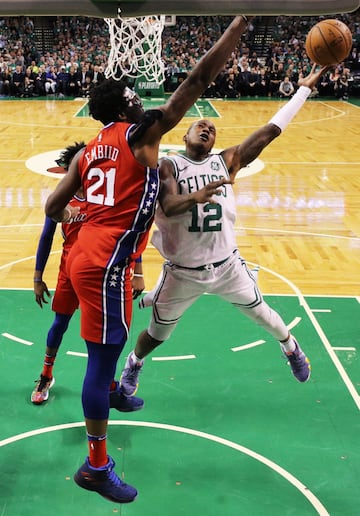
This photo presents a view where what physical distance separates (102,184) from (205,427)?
1803 millimetres

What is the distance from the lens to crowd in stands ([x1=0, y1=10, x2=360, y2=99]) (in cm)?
2272

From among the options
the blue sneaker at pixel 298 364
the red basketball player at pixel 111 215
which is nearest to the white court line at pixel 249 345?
the blue sneaker at pixel 298 364

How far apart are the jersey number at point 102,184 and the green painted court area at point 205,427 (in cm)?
153

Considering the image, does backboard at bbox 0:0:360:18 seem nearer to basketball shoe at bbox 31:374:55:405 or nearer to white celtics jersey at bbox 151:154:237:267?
white celtics jersey at bbox 151:154:237:267

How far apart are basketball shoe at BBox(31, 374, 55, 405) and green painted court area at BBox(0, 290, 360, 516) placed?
65mm

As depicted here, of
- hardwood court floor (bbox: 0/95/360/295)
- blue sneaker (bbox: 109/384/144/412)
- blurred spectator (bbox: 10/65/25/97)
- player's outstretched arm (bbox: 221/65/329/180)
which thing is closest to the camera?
player's outstretched arm (bbox: 221/65/329/180)

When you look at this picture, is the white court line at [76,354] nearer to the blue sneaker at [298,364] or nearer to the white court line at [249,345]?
the white court line at [249,345]

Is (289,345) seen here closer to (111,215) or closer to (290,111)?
(290,111)

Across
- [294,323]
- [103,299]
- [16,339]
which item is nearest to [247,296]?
[103,299]

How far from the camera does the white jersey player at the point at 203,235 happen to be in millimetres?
3574

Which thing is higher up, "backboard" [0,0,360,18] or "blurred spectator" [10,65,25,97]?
"backboard" [0,0,360,18]

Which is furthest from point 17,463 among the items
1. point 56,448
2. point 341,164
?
point 341,164

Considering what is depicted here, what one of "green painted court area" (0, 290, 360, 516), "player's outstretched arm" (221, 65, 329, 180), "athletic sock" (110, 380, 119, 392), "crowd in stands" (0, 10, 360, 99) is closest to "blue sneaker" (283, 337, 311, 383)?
"green painted court area" (0, 290, 360, 516)

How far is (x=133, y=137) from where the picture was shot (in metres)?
2.66
